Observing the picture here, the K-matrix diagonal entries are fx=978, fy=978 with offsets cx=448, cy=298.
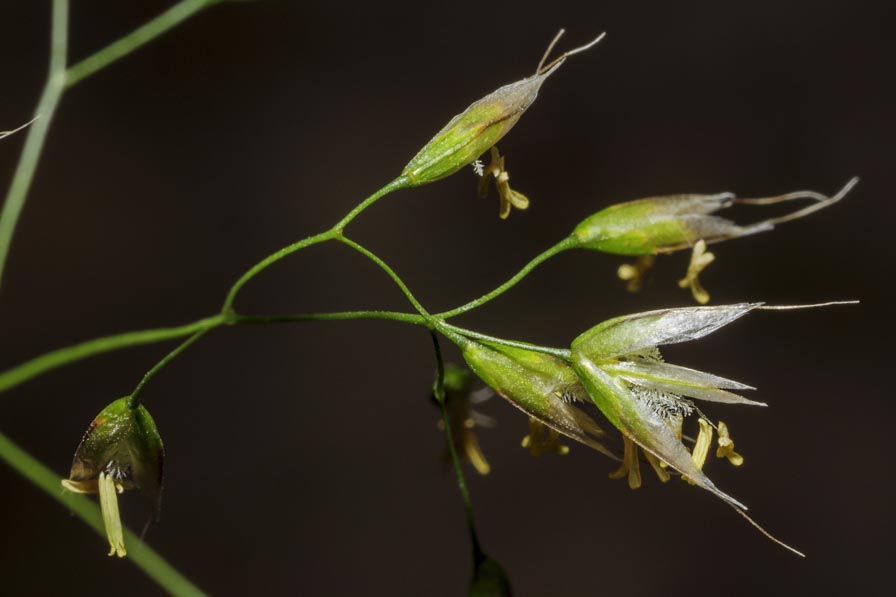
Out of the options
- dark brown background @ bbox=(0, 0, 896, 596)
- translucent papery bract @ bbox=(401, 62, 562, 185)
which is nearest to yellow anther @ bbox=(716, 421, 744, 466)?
translucent papery bract @ bbox=(401, 62, 562, 185)

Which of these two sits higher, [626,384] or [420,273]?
[626,384]

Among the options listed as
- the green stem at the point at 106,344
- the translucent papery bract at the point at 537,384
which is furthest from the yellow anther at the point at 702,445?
the green stem at the point at 106,344

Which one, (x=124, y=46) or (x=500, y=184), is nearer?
(x=500, y=184)

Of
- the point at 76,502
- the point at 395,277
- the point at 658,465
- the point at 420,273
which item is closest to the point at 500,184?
the point at 395,277

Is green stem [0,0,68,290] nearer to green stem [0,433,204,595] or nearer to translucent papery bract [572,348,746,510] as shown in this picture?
green stem [0,433,204,595]

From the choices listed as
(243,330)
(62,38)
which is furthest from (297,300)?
(62,38)

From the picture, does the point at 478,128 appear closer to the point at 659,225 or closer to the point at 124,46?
the point at 659,225

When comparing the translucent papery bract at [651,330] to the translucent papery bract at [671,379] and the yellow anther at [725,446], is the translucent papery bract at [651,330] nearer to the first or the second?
the translucent papery bract at [671,379]
